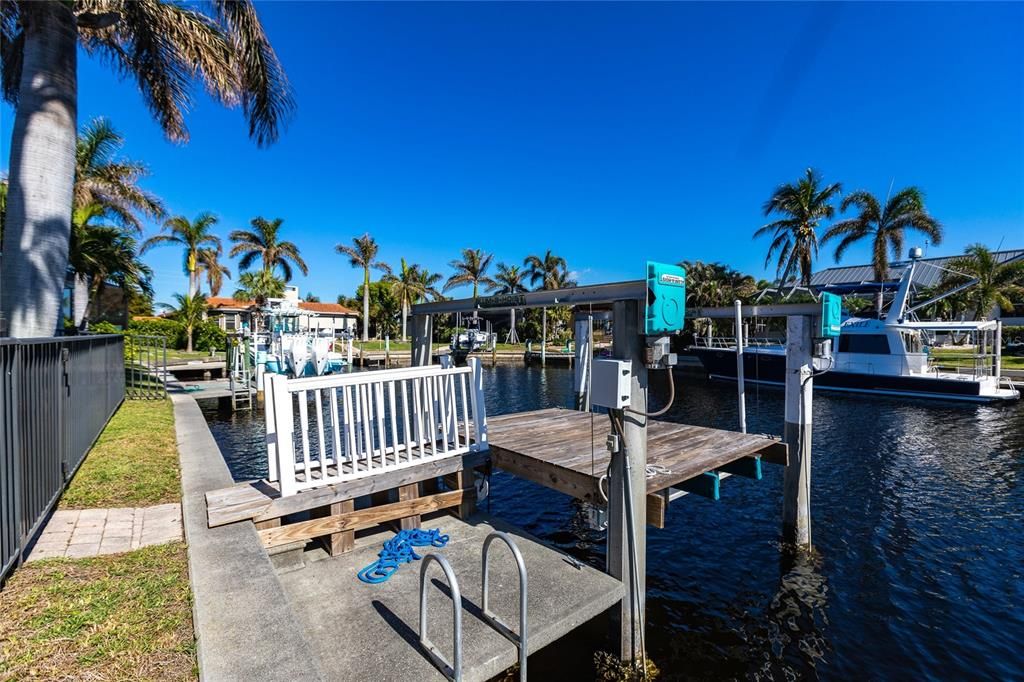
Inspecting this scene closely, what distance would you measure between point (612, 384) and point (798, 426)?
12.7ft

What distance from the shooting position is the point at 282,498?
4125 mm

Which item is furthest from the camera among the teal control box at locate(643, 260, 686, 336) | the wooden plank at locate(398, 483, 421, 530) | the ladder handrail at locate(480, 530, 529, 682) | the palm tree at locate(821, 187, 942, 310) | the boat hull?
the palm tree at locate(821, 187, 942, 310)

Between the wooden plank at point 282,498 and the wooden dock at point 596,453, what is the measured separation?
112 cm

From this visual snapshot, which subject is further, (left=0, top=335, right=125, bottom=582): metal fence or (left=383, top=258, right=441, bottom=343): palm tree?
(left=383, top=258, right=441, bottom=343): palm tree

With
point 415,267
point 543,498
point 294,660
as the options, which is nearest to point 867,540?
point 543,498

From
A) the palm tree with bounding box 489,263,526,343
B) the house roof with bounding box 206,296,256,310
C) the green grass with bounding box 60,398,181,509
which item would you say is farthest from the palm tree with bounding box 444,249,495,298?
the green grass with bounding box 60,398,181,509

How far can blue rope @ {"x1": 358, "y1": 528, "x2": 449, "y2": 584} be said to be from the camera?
407cm

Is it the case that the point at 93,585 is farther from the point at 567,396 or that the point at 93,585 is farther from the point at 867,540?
the point at 567,396

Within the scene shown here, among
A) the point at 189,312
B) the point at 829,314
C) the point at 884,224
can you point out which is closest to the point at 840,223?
the point at 884,224

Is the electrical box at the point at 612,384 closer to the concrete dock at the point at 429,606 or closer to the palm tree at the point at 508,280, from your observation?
the concrete dock at the point at 429,606

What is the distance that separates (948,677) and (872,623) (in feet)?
2.45

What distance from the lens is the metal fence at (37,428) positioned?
335 cm

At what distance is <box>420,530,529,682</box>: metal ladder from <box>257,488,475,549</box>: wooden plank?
5.25ft

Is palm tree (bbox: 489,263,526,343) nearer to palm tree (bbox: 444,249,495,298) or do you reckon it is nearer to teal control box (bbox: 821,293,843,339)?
palm tree (bbox: 444,249,495,298)
